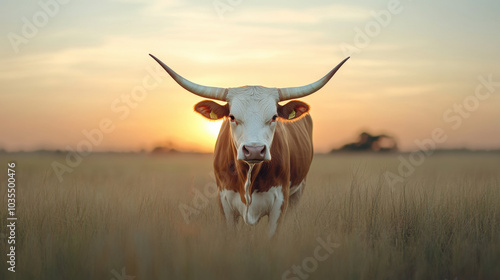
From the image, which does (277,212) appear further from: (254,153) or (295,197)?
(295,197)

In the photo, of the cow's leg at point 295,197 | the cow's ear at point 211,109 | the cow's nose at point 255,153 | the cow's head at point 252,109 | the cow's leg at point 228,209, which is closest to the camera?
the cow's nose at point 255,153

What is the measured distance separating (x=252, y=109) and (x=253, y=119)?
16 cm

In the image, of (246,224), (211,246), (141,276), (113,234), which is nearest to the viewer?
(141,276)

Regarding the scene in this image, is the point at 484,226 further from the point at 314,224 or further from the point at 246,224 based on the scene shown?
the point at 246,224

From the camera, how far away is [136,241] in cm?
508

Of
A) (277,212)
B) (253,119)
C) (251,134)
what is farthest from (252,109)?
(277,212)

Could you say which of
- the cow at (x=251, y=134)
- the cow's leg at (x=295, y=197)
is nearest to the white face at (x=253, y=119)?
the cow at (x=251, y=134)

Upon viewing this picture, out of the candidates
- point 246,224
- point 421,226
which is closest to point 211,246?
point 246,224

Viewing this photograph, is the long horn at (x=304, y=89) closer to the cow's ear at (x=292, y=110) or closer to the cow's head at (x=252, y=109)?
the cow's head at (x=252, y=109)

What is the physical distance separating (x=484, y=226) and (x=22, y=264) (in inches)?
201

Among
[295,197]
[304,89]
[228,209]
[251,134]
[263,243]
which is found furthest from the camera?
[295,197]

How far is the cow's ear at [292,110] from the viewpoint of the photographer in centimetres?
648

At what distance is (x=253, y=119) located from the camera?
5910 millimetres

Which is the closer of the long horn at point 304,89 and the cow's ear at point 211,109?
the cow's ear at point 211,109
